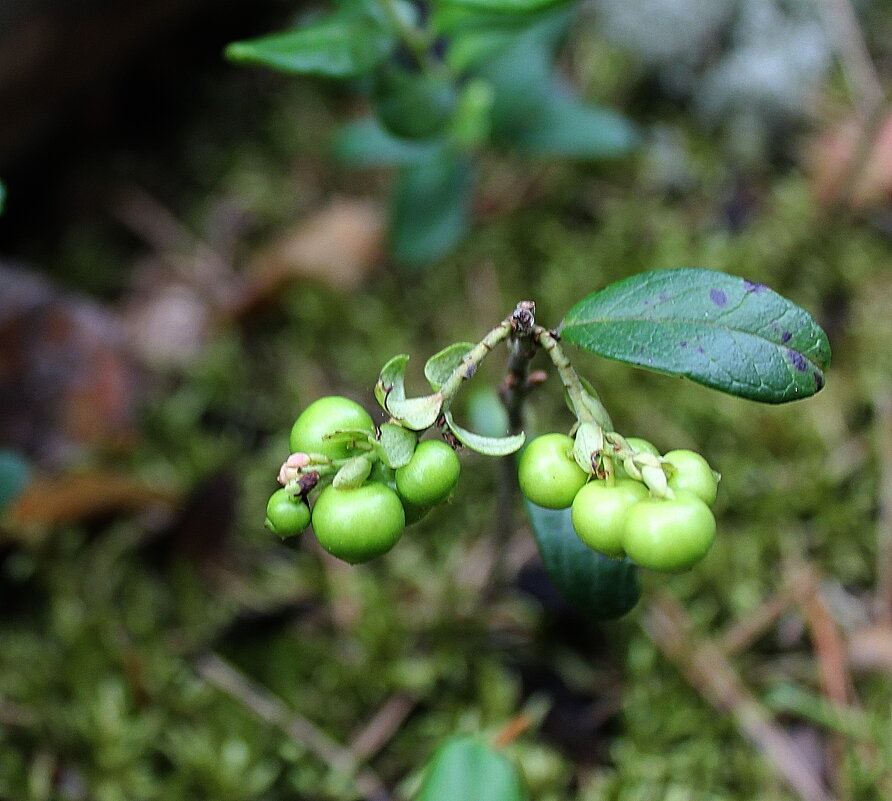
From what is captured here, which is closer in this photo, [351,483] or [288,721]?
[351,483]

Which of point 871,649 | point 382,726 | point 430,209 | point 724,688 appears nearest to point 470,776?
point 382,726

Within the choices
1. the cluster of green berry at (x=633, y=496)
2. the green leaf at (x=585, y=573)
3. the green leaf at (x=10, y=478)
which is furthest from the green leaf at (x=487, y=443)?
the green leaf at (x=10, y=478)

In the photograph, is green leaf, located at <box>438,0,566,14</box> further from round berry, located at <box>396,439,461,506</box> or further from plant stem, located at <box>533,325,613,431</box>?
round berry, located at <box>396,439,461,506</box>

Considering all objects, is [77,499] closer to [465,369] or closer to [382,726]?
[382,726]

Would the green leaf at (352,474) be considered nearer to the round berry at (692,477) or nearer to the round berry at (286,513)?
the round berry at (286,513)

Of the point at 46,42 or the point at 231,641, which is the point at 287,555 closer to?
the point at 231,641
